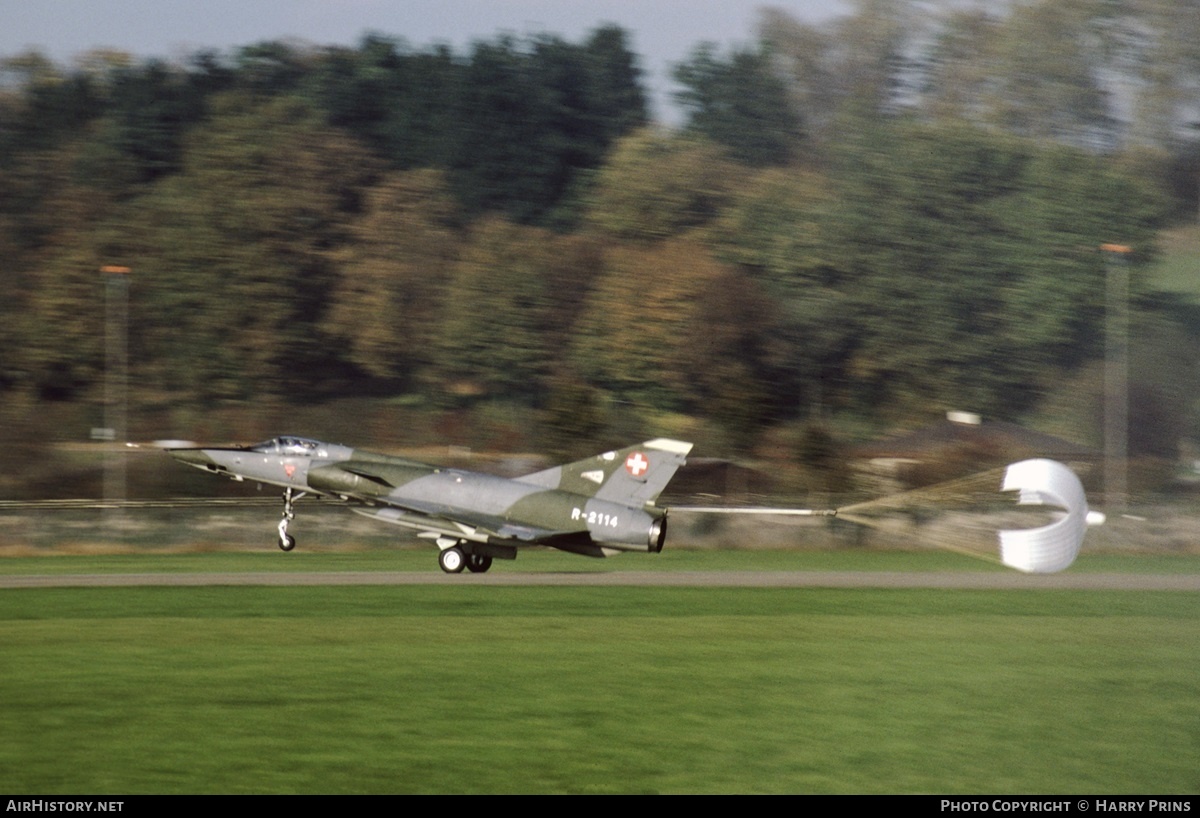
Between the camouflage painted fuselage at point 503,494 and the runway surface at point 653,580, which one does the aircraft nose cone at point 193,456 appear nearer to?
the camouflage painted fuselage at point 503,494

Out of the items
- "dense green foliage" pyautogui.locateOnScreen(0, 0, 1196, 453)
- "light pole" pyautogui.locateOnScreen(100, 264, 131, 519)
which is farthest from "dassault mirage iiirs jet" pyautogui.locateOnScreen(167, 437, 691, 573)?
"light pole" pyautogui.locateOnScreen(100, 264, 131, 519)

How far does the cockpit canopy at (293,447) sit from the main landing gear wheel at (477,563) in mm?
4772

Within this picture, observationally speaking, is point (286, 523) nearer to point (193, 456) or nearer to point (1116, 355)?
point (193, 456)

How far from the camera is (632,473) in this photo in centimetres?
3278

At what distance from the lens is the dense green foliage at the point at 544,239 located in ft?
276

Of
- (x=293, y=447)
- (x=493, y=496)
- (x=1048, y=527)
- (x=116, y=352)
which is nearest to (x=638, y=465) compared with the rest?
(x=493, y=496)

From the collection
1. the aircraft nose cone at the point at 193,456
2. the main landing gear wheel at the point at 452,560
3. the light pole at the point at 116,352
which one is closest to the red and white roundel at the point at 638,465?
the main landing gear wheel at the point at 452,560

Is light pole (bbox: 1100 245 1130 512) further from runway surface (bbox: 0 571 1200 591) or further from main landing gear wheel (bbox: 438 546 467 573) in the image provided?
main landing gear wheel (bbox: 438 546 467 573)

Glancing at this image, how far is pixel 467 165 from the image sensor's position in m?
116

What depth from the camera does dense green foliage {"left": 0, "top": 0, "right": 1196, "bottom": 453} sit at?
84.2m

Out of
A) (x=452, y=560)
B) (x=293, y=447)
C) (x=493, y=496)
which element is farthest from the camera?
(x=293, y=447)

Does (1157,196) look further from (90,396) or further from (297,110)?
(90,396)

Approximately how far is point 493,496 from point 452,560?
1.89 m

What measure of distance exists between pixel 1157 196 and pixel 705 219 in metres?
31.7
